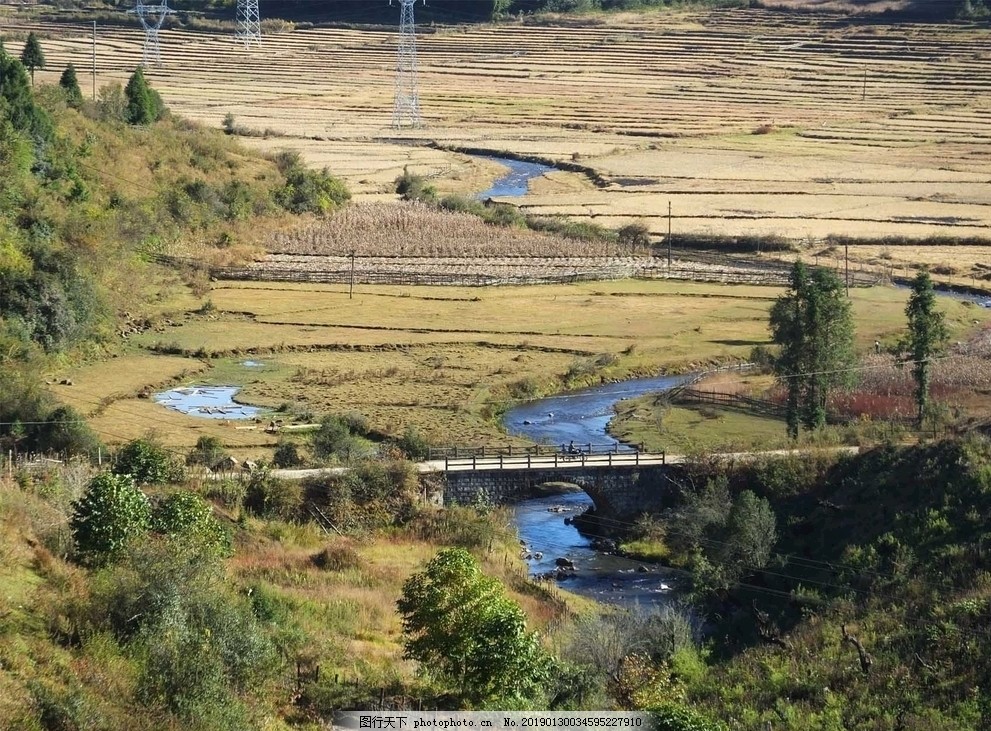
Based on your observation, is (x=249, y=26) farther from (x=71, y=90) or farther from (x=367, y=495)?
(x=367, y=495)

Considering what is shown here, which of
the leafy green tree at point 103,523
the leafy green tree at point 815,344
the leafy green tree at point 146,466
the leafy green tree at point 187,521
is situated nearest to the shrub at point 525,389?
the leafy green tree at point 815,344

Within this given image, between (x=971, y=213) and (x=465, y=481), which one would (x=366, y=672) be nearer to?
(x=465, y=481)

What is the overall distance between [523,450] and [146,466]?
27.4ft

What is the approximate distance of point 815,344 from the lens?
1452 inches

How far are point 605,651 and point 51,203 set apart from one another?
33356 millimetres

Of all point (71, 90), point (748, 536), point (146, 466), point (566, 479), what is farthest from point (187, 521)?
point (71, 90)

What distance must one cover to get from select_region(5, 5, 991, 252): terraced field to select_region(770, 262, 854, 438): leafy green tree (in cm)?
2738

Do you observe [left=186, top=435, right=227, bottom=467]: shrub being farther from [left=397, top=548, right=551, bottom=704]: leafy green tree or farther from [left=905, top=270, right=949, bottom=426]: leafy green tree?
[left=905, top=270, right=949, bottom=426]: leafy green tree

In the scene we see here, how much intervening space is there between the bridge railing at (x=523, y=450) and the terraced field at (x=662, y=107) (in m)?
31.1

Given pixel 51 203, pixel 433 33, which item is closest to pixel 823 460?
pixel 51 203

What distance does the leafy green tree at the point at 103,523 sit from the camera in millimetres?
21000

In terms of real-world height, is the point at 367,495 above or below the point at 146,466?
below

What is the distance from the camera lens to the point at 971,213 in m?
68.8

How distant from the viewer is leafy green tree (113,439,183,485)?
92.3 feet
